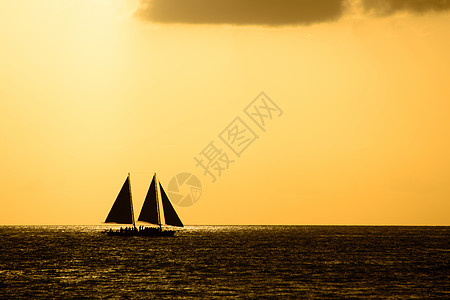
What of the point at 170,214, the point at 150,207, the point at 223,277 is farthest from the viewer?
the point at 150,207

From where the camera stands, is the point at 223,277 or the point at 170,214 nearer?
the point at 223,277

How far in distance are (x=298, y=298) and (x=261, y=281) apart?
46.1ft

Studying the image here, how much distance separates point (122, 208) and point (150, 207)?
7.34 meters

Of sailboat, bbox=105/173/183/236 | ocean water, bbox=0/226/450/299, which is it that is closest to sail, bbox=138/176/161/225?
sailboat, bbox=105/173/183/236

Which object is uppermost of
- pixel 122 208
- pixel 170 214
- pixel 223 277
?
pixel 122 208

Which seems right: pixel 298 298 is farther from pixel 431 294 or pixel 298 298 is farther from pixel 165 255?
pixel 165 255

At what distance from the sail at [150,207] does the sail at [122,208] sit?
464 cm

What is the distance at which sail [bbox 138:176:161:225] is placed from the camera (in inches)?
6781

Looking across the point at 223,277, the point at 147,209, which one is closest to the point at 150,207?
the point at 147,209

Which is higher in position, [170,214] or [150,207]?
[150,207]

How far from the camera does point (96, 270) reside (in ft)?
318

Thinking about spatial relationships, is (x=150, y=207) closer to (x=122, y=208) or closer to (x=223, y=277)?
(x=122, y=208)

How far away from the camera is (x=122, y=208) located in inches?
6924

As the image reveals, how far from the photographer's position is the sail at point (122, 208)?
6909 inches
